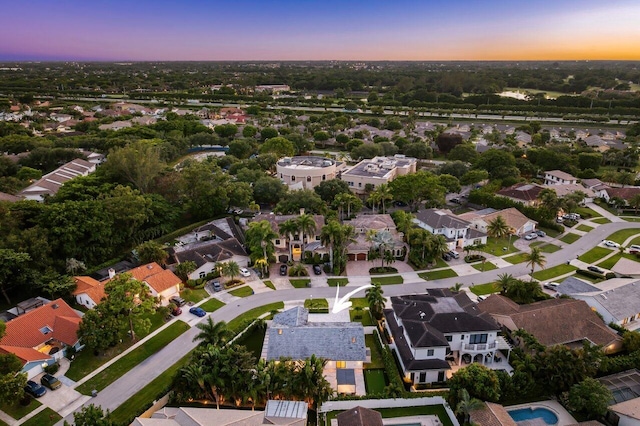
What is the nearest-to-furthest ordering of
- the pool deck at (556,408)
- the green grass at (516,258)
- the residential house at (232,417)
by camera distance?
the residential house at (232,417)
the pool deck at (556,408)
the green grass at (516,258)

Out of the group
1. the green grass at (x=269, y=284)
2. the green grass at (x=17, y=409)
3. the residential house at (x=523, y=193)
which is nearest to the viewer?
the green grass at (x=17, y=409)

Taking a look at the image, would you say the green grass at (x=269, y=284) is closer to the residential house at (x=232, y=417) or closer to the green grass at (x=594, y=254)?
the residential house at (x=232, y=417)

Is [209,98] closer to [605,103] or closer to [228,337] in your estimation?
[605,103]

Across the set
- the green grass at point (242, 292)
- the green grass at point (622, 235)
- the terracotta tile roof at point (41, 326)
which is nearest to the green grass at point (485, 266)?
the green grass at point (622, 235)

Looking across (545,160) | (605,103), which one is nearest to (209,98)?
(545,160)

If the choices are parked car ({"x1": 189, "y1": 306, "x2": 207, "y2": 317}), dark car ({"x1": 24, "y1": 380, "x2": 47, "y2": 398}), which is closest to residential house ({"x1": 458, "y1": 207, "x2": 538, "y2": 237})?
parked car ({"x1": 189, "y1": 306, "x2": 207, "y2": 317})

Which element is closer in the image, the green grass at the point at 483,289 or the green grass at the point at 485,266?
the green grass at the point at 483,289

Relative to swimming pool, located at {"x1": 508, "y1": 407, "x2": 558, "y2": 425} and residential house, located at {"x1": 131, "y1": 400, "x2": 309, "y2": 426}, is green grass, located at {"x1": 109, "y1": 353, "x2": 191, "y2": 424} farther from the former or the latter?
swimming pool, located at {"x1": 508, "y1": 407, "x2": 558, "y2": 425}

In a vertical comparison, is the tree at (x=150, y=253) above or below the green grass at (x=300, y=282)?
above
